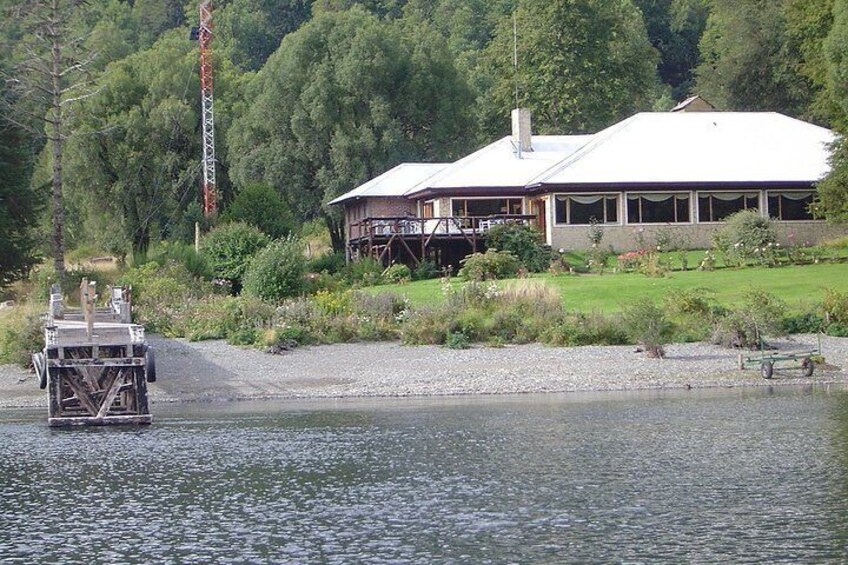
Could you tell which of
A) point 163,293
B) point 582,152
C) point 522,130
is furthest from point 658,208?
point 163,293

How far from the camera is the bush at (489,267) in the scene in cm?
5175

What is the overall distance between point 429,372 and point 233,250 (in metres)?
17.5

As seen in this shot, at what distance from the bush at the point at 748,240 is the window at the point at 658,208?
14.4ft

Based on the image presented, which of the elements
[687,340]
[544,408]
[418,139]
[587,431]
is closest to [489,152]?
[418,139]

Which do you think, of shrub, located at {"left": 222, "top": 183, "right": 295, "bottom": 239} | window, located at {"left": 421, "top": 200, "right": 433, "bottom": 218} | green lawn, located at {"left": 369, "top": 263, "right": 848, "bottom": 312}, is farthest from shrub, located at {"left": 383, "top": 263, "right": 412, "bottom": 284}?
shrub, located at {"left": 222, "top": 183, "right": 295, "bottom": 239}

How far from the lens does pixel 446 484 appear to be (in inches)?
1000

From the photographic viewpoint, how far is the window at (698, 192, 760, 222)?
2351 inches

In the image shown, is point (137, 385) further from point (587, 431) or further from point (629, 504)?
point (629, 504)

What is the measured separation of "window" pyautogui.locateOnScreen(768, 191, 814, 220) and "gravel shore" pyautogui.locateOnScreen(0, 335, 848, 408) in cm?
1756

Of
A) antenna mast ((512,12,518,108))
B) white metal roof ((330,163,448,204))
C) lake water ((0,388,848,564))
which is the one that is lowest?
lake water ((0,388,848,564))

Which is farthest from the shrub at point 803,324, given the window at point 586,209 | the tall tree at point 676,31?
the tall tree at point 676,31

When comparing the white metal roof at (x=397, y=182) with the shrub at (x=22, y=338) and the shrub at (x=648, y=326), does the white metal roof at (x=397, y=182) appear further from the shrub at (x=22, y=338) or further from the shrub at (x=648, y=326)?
the shrub at (x=648, y=326)

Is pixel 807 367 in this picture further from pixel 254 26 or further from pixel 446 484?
pixel 254 26

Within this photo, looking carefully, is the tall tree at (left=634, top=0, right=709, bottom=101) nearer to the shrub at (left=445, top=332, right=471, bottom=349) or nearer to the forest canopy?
the forest canopy
